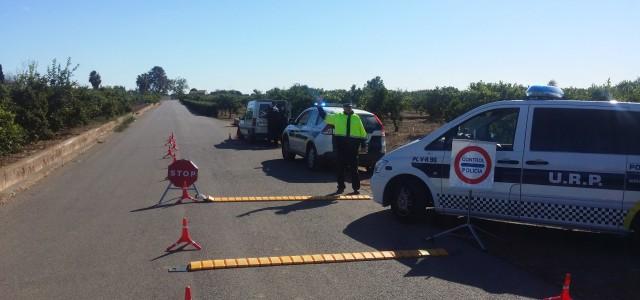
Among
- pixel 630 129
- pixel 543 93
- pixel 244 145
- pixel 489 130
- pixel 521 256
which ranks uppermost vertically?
pixel 543 93

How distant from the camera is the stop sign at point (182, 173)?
984cm

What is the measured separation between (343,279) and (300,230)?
2218 millimetres

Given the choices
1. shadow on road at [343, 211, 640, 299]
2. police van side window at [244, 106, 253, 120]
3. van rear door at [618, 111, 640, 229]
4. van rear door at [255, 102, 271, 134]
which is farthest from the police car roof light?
police van side window at [244, 106, 253, 120]

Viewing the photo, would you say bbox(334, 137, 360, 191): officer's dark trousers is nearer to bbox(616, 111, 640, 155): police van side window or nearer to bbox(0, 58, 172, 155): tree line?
bbox(616, 111, 640, 155): police van side window

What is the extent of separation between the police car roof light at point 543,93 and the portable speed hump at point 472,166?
1.20 metres

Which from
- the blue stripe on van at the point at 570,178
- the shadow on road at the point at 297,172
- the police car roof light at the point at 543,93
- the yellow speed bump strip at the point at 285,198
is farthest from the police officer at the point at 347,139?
the blue stripe on van at the point at 570,178

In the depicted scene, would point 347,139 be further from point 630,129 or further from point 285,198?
point 630,129

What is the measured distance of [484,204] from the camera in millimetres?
7574

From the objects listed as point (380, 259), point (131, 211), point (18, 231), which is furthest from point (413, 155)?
point (18, 231)

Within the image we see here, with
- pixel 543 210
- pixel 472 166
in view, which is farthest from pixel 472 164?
pixel 543 210

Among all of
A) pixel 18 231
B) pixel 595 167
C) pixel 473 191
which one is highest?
pixel 595 167

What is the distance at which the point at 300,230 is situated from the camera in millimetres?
7926

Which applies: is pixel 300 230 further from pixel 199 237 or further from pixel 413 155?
pixel 413 155

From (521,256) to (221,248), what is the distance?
361cm
